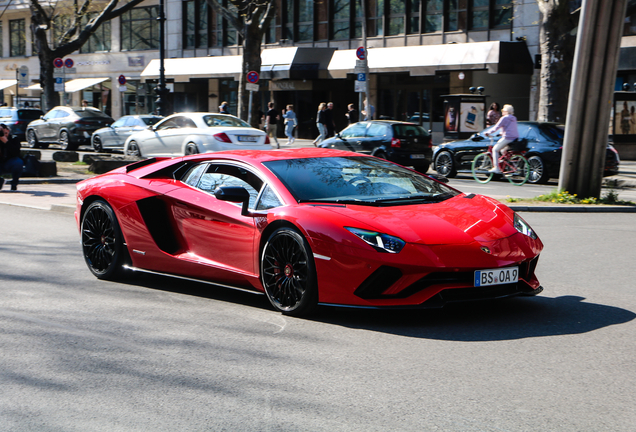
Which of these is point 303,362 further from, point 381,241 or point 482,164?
point 482,164

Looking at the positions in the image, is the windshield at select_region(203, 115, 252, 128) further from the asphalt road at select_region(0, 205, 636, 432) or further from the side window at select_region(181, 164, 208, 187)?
the side window at select_region(181, 164, 208, 187)

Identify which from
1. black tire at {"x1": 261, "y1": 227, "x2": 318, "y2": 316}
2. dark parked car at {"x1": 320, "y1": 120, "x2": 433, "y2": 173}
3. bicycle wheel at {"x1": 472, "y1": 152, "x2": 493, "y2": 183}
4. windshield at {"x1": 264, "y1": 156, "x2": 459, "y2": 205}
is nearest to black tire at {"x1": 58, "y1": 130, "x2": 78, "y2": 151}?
dark parked car at {"x1": 320, "y1": 120, "x2": 433, "y2": 173}

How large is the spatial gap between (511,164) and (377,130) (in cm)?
399

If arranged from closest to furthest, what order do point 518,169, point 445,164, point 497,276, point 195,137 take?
1. point 497,276
2. point 518,169
3. point 195,137
4. point 445,164

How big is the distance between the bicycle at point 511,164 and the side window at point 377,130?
2748 millimetres

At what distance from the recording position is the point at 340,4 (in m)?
39.3

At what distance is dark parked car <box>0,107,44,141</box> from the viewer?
34.2 m

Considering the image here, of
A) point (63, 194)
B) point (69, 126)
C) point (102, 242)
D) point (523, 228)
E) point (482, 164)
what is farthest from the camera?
point (69, 126)

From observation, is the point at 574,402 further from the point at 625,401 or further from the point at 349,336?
the point at 349,336

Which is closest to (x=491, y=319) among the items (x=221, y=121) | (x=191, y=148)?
(x=191, y=148)

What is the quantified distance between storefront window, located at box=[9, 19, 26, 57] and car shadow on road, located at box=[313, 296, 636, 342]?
55.3m

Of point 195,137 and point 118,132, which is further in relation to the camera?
point 118,132

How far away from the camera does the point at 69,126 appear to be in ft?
98.5

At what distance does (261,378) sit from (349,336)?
3.42ft
